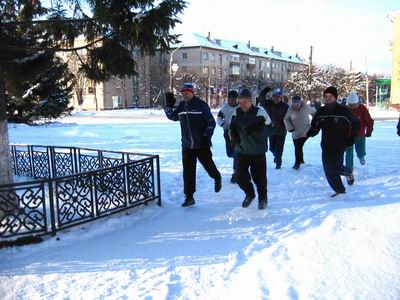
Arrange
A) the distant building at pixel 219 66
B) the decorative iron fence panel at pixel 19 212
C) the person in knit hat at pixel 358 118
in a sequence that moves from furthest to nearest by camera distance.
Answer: the distant building at pixel 219 66, the person in knit hat at pixel 358 118, the decorative iron fence panel at pixel 19 212

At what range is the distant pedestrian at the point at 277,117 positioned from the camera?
30.1 feet

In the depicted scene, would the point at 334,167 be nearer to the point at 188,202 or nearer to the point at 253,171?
Result: the point at 253,171

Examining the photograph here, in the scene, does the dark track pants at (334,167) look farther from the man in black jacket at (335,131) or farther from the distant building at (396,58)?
the distant building at (396,58)

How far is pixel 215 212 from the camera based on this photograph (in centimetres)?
643

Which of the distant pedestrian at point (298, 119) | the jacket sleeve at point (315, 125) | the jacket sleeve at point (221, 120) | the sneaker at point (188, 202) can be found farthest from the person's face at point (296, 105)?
the sneaker at point (188, 202)

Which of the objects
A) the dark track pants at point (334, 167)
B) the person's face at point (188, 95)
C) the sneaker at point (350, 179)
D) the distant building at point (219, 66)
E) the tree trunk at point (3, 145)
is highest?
the distant building at point (219, 66)

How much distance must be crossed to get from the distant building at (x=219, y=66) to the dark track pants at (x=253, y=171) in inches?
2226

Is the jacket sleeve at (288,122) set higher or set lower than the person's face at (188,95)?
lower

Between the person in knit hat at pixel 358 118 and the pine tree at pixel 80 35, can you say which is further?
the person in knit hat at pixel 358 118

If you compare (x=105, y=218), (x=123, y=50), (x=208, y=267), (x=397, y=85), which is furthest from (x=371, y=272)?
(x=397, y=85)

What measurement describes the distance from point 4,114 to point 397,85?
5815 centimetres

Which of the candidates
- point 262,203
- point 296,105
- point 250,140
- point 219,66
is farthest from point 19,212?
point 219,66

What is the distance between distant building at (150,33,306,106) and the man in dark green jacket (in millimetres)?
56516

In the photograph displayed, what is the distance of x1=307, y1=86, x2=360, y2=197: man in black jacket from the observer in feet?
21.7
